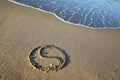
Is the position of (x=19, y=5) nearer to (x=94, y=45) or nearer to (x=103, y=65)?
(x=94, y=45)

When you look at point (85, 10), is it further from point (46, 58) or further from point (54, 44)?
point (46, 58)

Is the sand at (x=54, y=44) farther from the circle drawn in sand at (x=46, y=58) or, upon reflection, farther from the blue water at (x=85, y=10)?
the blue water at (x=85, y=10)

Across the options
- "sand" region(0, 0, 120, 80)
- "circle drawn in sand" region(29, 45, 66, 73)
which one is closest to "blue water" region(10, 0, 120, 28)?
"sand" region(0, 0, 120, 80)

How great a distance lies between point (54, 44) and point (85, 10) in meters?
2.93

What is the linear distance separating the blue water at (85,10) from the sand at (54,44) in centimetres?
46

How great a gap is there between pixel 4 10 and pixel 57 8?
6.99ft

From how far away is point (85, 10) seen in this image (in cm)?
833

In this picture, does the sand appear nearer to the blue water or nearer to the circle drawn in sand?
the circle drawn in sand

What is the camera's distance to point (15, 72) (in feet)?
16.4

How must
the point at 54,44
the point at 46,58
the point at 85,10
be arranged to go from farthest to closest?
the point at 85,10
the point at 54,44
the point at 46,58

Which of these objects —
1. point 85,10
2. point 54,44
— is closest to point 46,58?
point 54,44

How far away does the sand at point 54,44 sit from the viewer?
16.9 feet

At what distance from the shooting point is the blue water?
7565 mm

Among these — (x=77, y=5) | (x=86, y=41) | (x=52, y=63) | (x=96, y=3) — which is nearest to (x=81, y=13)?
(x=77, y=5)
